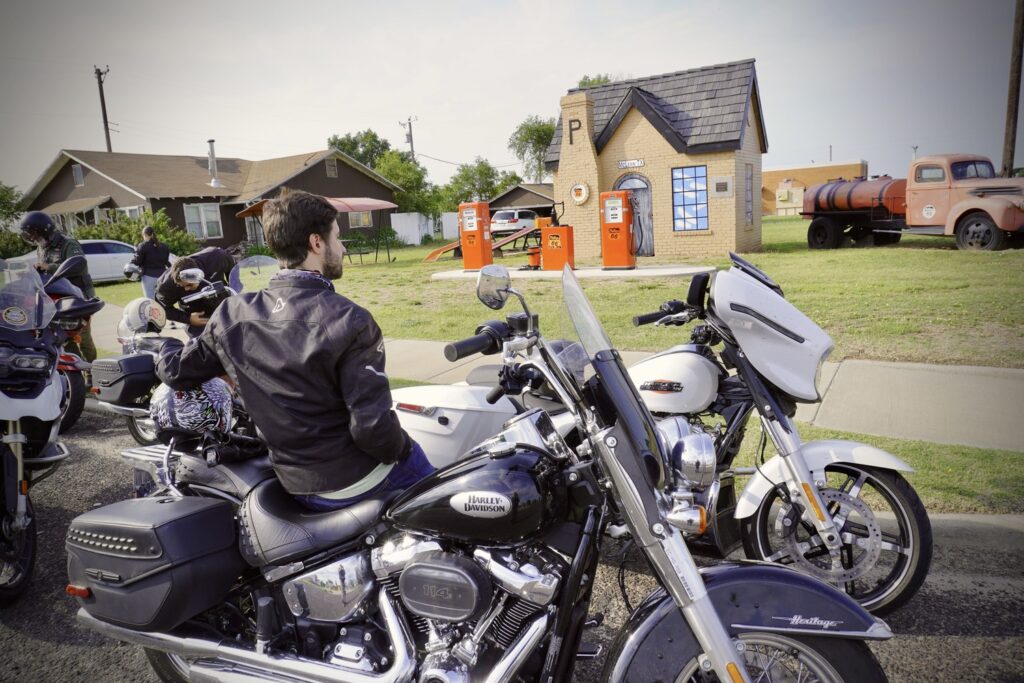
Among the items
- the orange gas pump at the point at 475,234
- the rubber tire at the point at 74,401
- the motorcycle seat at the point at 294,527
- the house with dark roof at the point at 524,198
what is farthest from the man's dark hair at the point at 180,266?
the house with dark roof at the point at 524,198

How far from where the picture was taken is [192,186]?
33938 millimetres

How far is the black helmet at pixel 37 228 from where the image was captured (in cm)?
729

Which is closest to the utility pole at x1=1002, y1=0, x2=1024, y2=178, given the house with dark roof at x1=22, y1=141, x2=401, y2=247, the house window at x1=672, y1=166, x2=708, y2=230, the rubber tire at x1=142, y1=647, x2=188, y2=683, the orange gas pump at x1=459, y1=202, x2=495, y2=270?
the house window at x1=672, y1=166, x2=708, y2=230

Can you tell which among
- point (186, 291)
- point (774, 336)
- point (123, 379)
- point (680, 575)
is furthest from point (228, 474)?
point (186, 291)

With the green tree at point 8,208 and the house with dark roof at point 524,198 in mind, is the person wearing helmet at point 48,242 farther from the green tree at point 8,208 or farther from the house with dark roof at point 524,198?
the house with dark roof at point 524,198

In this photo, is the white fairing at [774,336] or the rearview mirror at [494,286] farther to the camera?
the white fairing at [774,336]

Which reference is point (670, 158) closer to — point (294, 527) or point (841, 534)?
point (841, 534)

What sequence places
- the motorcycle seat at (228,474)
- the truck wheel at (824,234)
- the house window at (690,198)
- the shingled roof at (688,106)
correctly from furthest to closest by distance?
the house window at (690,198) → the shingled roof at (688,106) → the truck wheel at (824,234) → the motorcycle seat at (228,474)

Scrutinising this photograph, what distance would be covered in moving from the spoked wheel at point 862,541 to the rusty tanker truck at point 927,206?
50.4ft

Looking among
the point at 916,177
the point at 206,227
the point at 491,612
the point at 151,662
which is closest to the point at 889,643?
the point at 491,612

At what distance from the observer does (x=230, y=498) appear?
8.33 feet

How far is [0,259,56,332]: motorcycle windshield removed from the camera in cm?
389

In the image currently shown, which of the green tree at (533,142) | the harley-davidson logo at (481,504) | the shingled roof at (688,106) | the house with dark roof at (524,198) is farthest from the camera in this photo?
the green tree at (533,142)

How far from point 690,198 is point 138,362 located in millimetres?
19033
